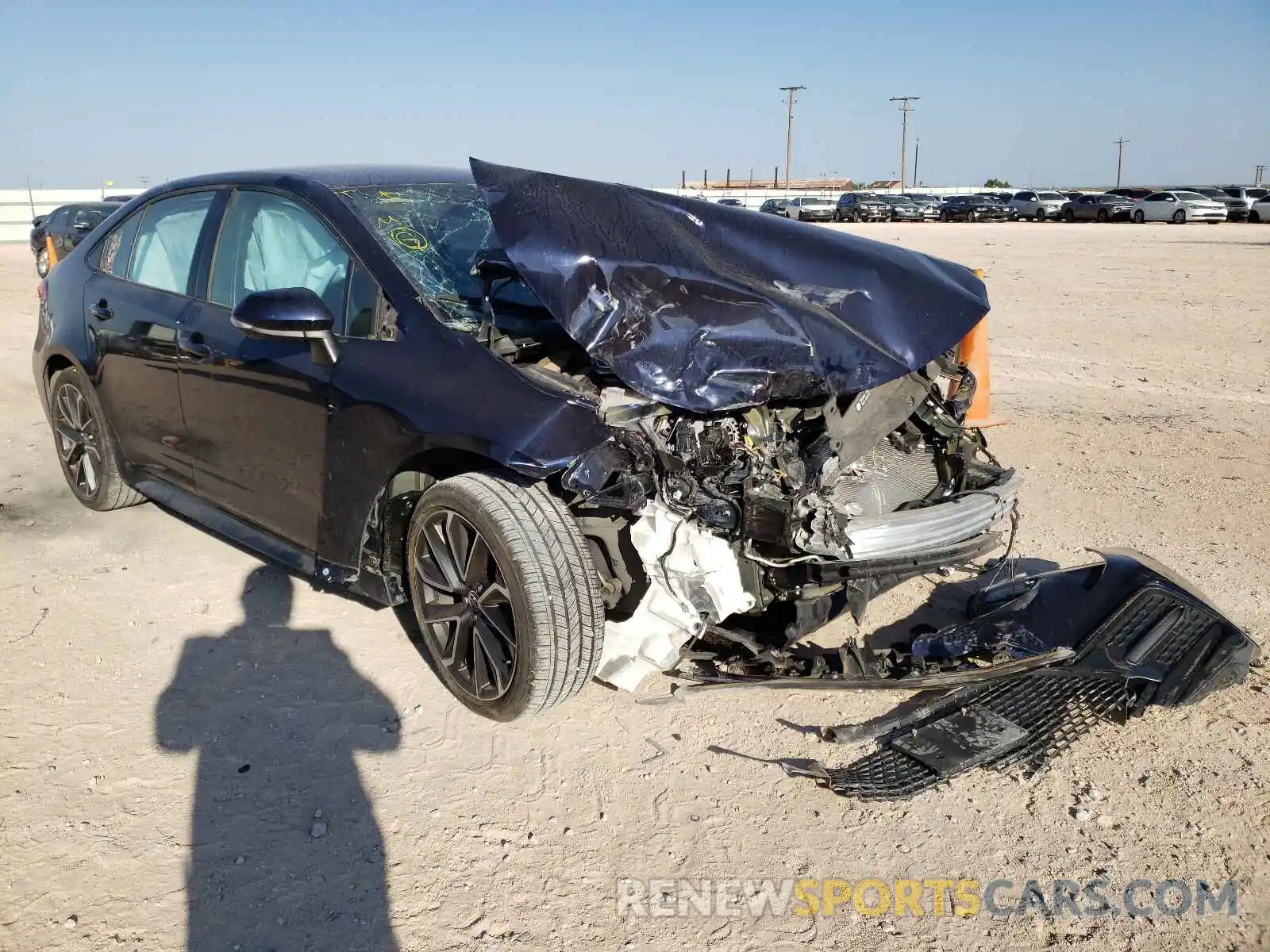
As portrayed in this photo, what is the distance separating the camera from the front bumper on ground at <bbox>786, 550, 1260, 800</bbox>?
3.02 metres

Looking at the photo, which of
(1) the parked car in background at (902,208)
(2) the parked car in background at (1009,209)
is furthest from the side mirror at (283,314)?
(2) the parked car in background at (1009,209)

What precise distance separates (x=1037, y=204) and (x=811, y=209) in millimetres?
10015

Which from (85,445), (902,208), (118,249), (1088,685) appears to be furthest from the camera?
(902,208)

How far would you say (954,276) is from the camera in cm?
385

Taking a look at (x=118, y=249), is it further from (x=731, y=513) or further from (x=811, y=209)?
(x=811, y=209)

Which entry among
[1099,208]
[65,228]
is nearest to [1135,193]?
[1099,208]

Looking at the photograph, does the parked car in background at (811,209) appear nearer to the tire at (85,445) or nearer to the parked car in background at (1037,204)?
the parked car in background at (1037,204)

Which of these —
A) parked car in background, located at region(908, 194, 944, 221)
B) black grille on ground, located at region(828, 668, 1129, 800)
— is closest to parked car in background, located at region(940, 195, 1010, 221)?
parked car in background, located at region(908, 194, 944, 221)

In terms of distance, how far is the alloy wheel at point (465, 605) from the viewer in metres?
3.18

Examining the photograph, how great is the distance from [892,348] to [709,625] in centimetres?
115

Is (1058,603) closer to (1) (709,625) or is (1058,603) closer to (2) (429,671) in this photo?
(1) (709,625)

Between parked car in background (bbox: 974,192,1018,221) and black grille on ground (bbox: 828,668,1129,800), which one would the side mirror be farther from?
parked car in background (bbox: 974,192,1018,221)

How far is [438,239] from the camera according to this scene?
12.1 feet

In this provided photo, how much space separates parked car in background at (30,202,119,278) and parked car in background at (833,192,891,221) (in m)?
34.2
